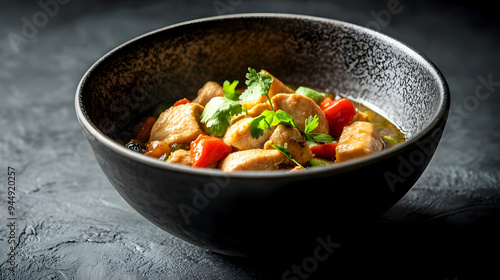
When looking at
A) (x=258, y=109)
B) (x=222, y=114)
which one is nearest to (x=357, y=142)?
(x=258, y=109)

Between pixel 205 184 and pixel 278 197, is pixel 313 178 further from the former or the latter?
pixel 205 184

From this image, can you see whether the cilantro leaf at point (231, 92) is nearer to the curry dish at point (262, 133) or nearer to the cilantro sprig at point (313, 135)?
the curry dish at point (262, 133)

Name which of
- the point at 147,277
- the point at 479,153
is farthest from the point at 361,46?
the point at 147,277
